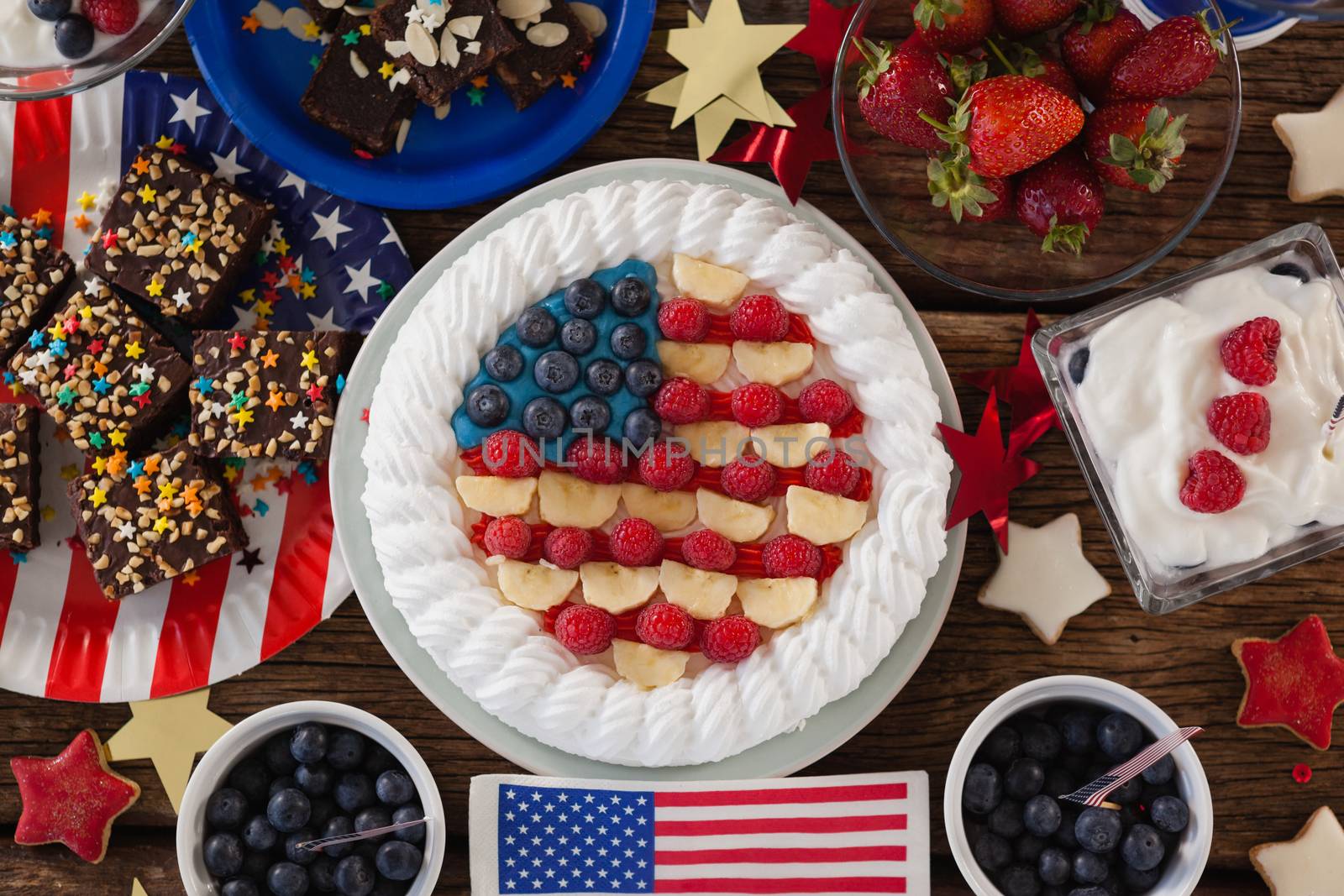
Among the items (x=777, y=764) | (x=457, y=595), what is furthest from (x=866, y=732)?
(x=457, y=595)

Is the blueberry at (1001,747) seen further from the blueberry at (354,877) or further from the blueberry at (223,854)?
the blueberry at (223,854)

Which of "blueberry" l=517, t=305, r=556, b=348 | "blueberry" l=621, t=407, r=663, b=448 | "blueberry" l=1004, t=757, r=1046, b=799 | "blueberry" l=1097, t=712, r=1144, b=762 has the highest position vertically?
"blueberry" l=517, t=305, r=556, b=348

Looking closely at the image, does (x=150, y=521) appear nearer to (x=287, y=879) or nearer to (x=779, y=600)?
(x=287, y=879)

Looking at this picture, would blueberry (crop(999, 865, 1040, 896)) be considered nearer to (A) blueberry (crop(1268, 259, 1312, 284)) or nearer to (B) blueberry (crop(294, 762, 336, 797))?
(A) blueberry (crop(1268, 259, 1312, 284))

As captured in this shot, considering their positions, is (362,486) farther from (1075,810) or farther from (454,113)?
A: (1075,810)

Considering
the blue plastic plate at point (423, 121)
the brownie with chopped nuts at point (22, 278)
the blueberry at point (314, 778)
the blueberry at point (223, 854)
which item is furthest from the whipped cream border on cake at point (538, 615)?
the brownie with chopped nuts at point (22, 278)

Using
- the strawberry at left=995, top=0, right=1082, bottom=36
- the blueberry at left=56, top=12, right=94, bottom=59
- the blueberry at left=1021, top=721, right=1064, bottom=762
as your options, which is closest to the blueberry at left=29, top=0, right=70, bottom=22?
the blueberry at left=56, top=12, right=94, bottom=59
